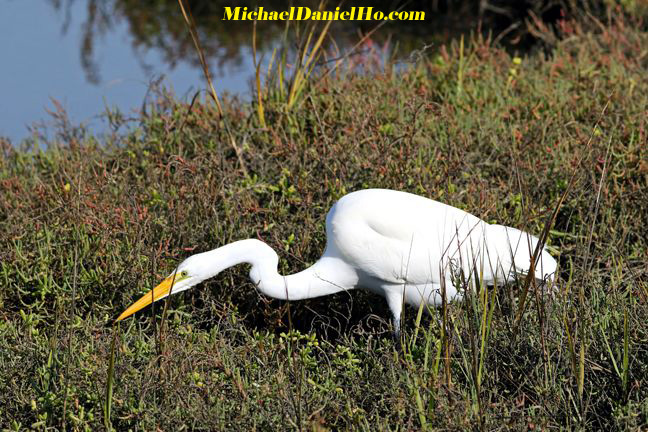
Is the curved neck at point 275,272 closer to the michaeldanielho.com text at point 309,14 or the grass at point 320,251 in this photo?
the grass at point 320,251

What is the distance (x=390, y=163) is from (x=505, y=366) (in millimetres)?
1378

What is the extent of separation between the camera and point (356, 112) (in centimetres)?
438

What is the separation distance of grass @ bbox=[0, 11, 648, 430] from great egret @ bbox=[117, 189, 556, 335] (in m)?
0.14

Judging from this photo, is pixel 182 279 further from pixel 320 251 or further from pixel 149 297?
pixel 320 251

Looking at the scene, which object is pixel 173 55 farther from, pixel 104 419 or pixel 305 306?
pixel 104 419

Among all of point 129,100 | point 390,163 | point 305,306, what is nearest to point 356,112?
point 390,163

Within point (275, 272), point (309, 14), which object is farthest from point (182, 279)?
point (309, 14)

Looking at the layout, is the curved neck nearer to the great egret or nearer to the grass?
the great egret

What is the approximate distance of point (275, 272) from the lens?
3248 mm

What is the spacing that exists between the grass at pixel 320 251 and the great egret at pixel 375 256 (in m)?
0.14

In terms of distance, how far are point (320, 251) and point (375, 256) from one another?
0.55 metres

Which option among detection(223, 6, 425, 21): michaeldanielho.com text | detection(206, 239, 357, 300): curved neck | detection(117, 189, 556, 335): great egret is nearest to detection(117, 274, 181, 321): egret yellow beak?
detection(117, 189, 556, 335): great egret

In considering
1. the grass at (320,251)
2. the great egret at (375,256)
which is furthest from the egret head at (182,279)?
the grass at (320,251)

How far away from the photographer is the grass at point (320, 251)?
2.65 metres
